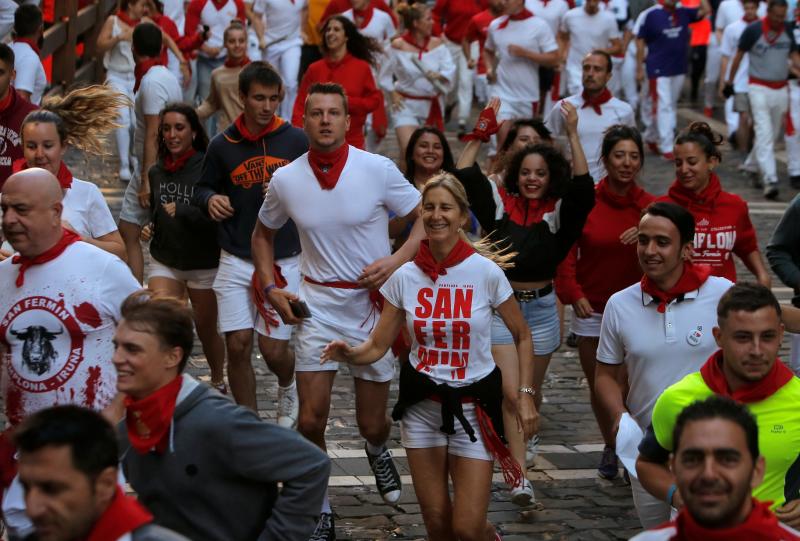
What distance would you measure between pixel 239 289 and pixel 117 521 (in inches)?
193

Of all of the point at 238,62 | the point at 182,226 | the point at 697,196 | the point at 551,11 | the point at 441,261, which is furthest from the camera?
the point at 551,11

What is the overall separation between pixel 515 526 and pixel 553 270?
1599 millimetres

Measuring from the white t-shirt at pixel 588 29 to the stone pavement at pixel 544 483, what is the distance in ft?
24.2

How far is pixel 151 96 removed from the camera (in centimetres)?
1132

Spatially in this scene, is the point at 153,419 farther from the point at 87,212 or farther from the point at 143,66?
the point at 143,66

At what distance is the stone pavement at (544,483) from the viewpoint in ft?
25.4

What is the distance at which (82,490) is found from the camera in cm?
384

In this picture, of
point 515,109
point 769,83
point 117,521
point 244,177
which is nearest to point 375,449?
point 244,177

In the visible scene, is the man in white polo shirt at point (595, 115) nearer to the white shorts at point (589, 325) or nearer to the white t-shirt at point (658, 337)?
the white shorts at point (589, 325)

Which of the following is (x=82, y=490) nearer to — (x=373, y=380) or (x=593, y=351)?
(x=373, y=380)

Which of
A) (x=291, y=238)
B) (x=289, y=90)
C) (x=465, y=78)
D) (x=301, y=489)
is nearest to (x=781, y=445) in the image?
(x=301, y=489)

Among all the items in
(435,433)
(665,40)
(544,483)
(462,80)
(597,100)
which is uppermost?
(665,40)

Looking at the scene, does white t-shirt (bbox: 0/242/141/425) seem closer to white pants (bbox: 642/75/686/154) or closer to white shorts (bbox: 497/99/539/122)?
white shorts (bbox: 497/99/539/122)

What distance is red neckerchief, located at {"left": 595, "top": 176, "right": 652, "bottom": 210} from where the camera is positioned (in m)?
8.74
